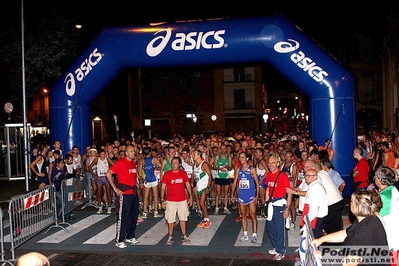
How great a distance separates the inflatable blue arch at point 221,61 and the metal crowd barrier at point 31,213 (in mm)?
3055

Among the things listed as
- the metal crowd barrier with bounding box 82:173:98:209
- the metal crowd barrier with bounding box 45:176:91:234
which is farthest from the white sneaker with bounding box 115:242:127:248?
the metal crowd barrier with bounding box 82:173:98:209

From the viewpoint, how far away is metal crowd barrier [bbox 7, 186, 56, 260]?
8.52 metres

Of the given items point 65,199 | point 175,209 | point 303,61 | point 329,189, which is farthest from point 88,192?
point 329,189

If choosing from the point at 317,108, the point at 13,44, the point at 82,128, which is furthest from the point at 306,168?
the point at 13,44

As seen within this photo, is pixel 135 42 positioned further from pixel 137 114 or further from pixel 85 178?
pixel 137 114

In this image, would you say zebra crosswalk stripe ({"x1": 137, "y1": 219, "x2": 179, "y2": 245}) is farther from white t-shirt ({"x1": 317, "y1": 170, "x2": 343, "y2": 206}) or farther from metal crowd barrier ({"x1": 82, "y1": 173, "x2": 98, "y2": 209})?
white t-shirt ({"x1": 317, "y1": 170, "x2": 343, "y2": 206})

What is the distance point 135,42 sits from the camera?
13977 millimetres

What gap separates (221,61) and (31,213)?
23.6ft

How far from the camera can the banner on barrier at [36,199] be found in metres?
8.66

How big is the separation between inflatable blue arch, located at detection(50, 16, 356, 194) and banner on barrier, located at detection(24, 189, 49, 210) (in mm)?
3419

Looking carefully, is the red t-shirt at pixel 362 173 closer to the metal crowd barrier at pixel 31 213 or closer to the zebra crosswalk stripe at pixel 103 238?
the zebra crosswalk stripe at pixel 103 238

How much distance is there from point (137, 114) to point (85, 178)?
3644 centimetres

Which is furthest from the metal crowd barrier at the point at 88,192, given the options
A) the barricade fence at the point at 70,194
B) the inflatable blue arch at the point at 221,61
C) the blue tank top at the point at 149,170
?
the blue tank top at the point at 149,170

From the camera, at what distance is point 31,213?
9.53 metres
